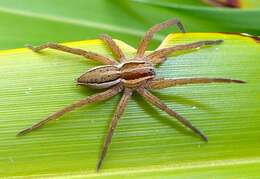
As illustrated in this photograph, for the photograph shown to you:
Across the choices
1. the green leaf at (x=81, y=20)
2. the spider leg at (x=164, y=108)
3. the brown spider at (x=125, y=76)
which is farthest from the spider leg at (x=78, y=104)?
the green leaf at (x=81, y=20)

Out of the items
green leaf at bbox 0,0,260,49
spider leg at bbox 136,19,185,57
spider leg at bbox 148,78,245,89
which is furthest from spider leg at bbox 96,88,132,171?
green leaf at bbox 0,0,260,49

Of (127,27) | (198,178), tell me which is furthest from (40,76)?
(198,178)

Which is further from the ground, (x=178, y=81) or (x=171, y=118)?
(x=178, y=81)

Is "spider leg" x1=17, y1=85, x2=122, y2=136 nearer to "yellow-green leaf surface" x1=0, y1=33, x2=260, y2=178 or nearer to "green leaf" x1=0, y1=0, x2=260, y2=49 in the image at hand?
"yellow-green leaf surface" x1=0, y1=33, x2=260, y2=178

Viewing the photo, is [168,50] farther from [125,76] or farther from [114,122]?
[114,122]

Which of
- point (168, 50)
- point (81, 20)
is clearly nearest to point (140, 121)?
point (168, 50)

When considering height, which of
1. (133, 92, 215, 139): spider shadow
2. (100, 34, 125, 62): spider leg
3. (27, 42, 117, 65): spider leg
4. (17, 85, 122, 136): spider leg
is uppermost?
(100, 34, 125, 62): spider leg
